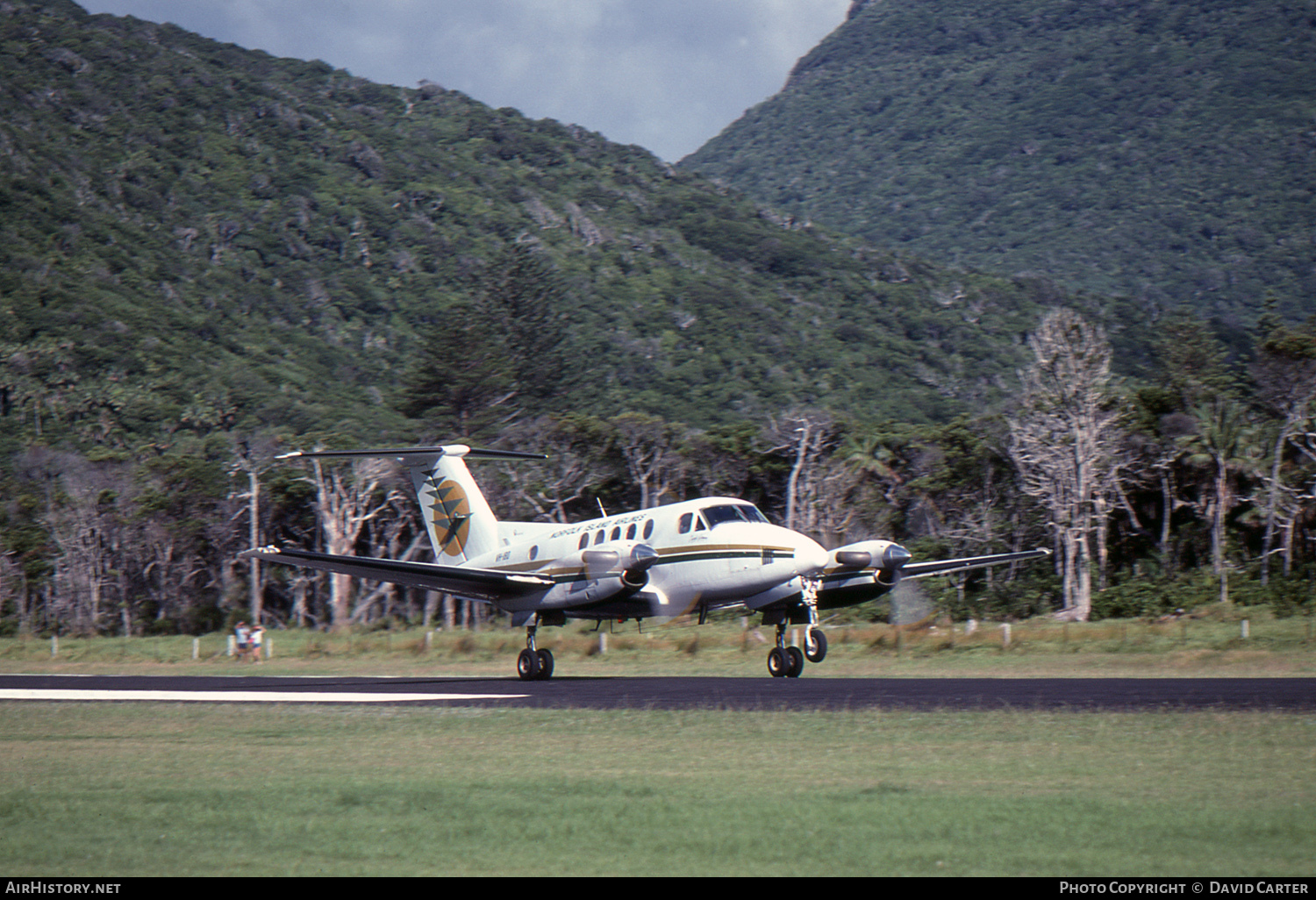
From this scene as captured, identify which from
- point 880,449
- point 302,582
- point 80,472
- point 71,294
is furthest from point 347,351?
point 880,449

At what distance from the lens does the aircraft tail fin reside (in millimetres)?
33375

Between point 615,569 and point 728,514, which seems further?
point 615,569

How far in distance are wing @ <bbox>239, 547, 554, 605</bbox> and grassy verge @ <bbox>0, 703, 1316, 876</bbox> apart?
935 centimetres

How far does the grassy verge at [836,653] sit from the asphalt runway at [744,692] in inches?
151

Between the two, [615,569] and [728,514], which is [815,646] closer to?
[728,514]

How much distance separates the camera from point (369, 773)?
13.6 m

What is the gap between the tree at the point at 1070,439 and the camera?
63.2 metres

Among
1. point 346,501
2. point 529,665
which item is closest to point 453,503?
point 529,665

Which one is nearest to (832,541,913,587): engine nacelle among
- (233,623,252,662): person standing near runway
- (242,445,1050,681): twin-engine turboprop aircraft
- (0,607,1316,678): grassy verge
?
(242,445,1050,681): twin-engine turboprop aircraft

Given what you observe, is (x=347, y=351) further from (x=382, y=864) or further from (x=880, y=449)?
(x=382, y=864)

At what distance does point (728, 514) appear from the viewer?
27.1 metres

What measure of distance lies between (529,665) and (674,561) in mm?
5161

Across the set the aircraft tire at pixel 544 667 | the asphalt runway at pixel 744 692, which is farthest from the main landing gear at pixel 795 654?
the aircraft tire at pixel 544 667

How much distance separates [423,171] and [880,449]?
13896 cm
